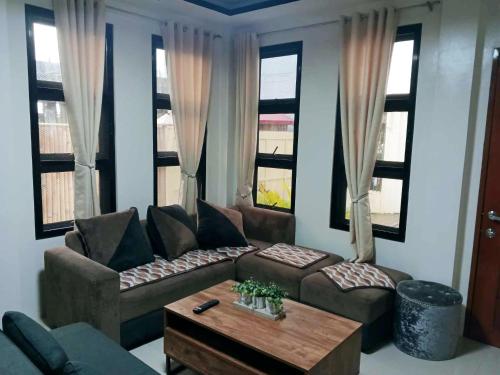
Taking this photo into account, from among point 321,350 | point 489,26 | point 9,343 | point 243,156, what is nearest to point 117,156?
point 243,156

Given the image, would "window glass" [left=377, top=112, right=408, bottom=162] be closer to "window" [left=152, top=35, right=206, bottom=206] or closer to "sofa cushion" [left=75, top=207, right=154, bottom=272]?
"window" [left=152, top=35, right=206, bottom=206]

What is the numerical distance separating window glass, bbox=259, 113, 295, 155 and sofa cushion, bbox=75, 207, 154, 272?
168 cm

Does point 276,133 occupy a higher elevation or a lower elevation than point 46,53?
lower

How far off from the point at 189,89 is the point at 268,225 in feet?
5.17

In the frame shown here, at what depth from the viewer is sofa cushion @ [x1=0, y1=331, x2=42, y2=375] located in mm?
1426

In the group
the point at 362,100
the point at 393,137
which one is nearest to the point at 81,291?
the point at 362,100

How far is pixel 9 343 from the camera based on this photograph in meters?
1.63

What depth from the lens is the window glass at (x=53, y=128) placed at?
3074 mm

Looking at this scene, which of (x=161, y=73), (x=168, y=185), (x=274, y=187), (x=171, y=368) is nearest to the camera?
(x=171, y=368)

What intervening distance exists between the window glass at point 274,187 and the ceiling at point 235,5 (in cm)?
160

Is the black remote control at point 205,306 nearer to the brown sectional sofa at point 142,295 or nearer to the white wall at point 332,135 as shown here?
the brown sectional sofa at point 142,295

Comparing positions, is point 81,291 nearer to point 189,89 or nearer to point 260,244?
point 260,244

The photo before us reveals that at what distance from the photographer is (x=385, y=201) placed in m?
3.50

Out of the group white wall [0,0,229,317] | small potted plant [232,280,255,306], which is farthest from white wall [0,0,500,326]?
small potted plant [232,280,255,306]
